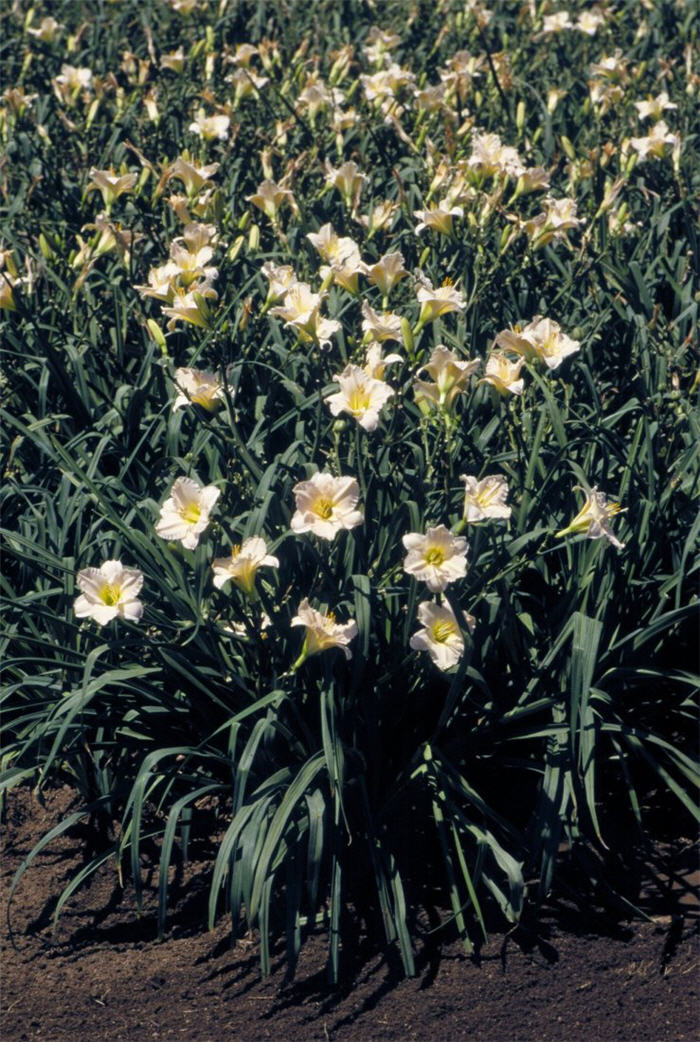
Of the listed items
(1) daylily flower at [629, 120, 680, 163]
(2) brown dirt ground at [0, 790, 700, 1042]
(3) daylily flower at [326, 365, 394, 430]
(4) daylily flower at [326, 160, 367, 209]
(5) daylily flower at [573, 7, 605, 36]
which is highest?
(5) daylily flower at [573, 7, 605, 36]

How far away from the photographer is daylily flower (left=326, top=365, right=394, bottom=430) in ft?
7.02

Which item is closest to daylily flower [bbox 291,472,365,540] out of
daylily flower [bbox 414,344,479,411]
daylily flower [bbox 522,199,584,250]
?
daylily flower [bbox 414,344,479,411]

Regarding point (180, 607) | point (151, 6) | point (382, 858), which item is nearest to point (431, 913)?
point (382, 858)

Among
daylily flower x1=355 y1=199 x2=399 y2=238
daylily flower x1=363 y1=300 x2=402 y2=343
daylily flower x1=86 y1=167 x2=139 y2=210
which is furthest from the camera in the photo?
daylily flower x1=86 y1=167 x2=139 y2=210

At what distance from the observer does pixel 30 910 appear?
232 centimetres

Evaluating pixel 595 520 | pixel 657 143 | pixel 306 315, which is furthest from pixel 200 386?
pixel 657 143

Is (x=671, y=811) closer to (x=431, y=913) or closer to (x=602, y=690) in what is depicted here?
(x=602, y=690)

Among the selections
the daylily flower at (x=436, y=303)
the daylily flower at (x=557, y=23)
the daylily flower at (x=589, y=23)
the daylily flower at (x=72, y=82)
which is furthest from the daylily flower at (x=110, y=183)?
the daylily flower at (x=589, y=23)

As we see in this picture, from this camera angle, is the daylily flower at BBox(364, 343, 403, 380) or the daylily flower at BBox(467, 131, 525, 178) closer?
the daylily flower at BBox(364, 343, 403, 380)

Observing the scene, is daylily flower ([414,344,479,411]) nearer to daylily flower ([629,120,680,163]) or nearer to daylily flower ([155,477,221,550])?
daylily flower ([155,477,221,550])

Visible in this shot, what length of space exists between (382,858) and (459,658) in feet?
1.68

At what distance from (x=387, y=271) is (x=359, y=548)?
75 centimetres

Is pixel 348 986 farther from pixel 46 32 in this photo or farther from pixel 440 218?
pixel 46 32

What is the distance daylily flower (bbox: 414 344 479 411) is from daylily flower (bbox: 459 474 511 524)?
0.71 ft
